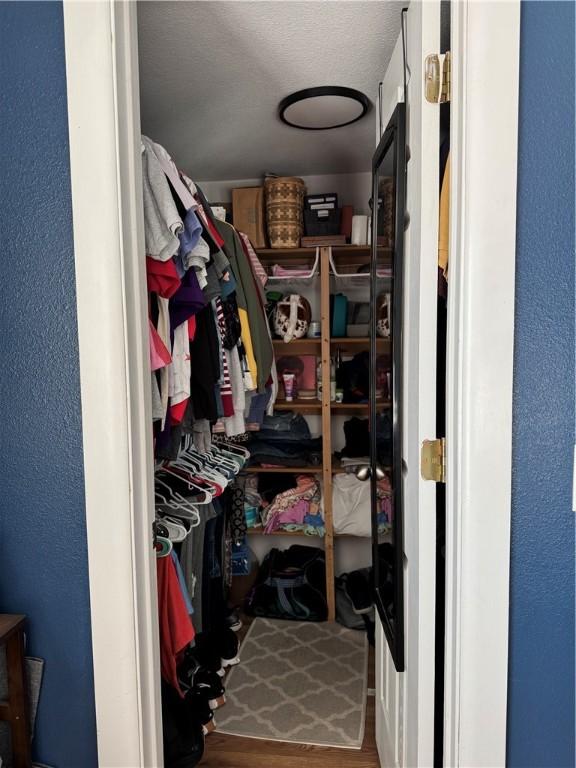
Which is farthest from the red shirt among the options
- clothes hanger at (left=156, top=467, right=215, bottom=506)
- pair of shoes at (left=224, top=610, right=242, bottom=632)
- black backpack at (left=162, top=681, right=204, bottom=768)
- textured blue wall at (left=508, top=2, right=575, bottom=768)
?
pair of shoes at (left=224, top=610, right=242, bottom=632)

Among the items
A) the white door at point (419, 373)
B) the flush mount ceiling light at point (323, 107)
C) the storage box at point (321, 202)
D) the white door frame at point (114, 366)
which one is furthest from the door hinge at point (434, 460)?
the storage box at point (321, 202)

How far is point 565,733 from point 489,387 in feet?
2.45

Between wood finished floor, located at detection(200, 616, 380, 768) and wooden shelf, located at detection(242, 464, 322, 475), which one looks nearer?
wood finished floor, located at detection(200, 616, 380, 768)

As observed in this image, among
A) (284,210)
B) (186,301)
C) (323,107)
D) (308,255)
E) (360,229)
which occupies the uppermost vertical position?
(323,107)

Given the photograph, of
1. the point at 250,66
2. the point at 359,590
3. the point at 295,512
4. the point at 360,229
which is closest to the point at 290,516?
the point at 295,512

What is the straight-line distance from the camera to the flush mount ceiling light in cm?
208

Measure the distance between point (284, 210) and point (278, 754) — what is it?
8.31 feet

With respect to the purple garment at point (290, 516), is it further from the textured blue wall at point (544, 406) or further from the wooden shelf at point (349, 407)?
the textured blue wall at point (544, 406)

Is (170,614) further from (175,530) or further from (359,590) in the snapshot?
(359,590)

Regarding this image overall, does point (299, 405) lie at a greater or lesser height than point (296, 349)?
lesser

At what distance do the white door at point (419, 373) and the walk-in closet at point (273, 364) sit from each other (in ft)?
0.23

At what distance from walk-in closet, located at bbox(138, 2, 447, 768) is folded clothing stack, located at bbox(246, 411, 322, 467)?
0.01 m

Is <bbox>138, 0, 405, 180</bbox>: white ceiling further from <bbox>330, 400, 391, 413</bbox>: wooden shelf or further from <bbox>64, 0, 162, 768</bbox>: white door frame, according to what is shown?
<bbox>330, 400, 391, 413</bbox>: wooden shelf

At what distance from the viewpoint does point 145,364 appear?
1189mm
